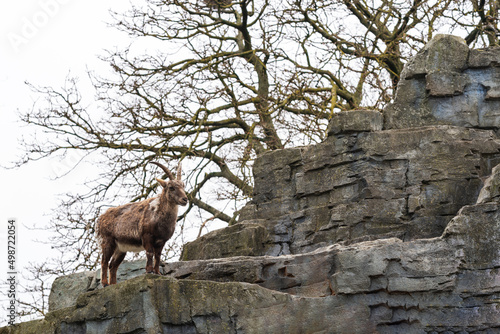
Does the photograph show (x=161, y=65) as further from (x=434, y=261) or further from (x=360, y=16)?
(x=434, y=261)

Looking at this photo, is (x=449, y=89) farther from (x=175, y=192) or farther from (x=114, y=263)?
(x=114, y=263)

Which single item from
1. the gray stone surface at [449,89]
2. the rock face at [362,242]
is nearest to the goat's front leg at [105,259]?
the rock face at [362,242]

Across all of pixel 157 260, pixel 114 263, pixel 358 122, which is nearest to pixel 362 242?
pixel 358 122

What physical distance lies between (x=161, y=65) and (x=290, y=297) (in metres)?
8.46

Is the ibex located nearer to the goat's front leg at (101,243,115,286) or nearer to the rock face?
the goat's front leg at (101,243,115,286)

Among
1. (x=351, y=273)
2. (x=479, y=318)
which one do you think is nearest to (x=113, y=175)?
(x=351, y=273)

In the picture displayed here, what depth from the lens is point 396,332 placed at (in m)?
10.7

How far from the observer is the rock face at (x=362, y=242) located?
10.7 m

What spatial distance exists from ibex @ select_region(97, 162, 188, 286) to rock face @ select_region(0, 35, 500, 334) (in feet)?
2.19

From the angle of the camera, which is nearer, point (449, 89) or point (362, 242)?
point (362, 242)

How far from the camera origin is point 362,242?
37.5ft

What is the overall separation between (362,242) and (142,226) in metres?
3.13

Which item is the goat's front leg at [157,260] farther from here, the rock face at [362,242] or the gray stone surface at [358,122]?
the gray stone surface at [358,122]

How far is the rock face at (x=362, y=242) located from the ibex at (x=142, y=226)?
668mm
